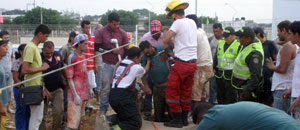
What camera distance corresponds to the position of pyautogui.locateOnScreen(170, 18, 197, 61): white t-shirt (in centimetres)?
526

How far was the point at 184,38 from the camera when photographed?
530 cm

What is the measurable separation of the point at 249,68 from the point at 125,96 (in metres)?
2.10

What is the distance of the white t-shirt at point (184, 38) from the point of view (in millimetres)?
5262

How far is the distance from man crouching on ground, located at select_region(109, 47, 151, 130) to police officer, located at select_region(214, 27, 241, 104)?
1.85 m

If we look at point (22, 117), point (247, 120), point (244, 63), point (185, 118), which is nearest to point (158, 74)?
point (185, 118)

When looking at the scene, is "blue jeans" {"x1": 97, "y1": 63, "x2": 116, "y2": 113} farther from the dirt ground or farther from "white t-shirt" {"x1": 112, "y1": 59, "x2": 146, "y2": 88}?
"white t-shirt" {"x1": 112, "y1": 59, "x2": 146, "y2": 88}

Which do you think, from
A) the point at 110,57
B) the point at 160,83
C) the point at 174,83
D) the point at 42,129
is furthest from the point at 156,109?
the point at 42,129

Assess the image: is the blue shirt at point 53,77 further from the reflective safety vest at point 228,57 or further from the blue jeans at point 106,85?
the reflective safety vest at point 228,57

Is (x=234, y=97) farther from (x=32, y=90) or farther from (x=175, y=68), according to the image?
(x=32, y=90)

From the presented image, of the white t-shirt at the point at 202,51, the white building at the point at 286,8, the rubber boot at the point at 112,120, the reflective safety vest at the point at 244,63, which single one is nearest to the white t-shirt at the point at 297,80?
the reflective safety vest at the point at 244,63

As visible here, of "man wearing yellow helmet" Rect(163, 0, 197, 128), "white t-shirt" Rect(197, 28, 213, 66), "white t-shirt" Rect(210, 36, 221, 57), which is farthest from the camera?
"white t-shirt" Rect(210, 36, 221, 57)

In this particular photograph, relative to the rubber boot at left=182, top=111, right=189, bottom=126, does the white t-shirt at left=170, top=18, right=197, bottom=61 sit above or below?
above

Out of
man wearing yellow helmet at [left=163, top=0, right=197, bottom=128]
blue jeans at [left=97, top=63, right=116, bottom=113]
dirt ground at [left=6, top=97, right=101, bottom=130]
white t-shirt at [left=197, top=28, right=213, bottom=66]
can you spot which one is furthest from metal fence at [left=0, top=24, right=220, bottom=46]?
man wearing yellow helmet at [left=163, top=0, right=197, bottom=128]

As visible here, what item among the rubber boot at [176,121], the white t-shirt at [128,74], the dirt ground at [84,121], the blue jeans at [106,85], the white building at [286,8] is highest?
the white building at [286,8]
